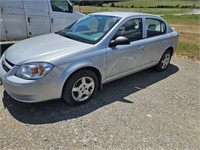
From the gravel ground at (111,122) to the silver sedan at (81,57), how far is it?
0.31 meters

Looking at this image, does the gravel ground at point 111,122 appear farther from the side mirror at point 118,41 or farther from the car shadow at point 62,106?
the side mirror at point 118,41

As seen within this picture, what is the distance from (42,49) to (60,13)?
15.2 feet

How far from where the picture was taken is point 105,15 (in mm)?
4371

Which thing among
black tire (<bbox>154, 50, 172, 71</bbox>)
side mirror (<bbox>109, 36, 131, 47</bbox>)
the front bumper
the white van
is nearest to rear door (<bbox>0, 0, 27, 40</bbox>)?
the white van

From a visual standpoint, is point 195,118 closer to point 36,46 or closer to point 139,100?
point 139,100

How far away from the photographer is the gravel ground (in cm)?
Result: 277

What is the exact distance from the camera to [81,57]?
3363mm

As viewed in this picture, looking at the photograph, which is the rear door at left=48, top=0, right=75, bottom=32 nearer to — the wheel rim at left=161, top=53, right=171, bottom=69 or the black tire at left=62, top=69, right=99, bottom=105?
the wheel rim at left=161, top=53, right=171, bottom=69

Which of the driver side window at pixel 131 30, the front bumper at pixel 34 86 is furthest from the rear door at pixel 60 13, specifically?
the front bumper at pixel 34 86

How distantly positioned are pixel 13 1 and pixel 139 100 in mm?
5358

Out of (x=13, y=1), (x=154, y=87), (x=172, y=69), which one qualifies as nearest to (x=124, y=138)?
(x=154, y=87)

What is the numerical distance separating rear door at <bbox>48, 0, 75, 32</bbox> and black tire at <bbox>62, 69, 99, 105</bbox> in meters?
4.66

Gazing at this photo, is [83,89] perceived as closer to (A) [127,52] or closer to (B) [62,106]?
(B) [62,106]

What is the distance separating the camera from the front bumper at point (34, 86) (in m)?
3.00
